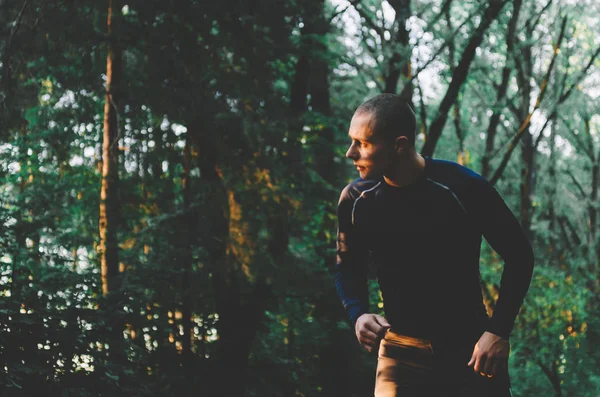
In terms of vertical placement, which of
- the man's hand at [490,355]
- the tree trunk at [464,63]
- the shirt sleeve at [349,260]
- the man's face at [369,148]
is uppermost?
the tree trunk at [464,63]

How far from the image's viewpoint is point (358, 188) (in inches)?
96.7

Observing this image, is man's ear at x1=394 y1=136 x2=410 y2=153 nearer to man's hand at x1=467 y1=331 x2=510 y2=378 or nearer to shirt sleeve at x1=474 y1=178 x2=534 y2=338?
shirt sleeve at x1=474 y1=178 x2=534 y2=338

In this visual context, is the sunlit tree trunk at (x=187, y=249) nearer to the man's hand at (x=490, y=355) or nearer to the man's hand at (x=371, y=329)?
the man's hand at (x=371, y=329)

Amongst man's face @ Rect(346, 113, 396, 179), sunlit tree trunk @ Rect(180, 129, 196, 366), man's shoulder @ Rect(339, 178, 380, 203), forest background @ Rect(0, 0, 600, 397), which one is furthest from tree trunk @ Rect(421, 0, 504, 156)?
man's face @ Rect(346, 113, 396, 179)

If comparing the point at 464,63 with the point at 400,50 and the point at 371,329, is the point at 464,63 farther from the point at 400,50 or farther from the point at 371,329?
the point at 371,329

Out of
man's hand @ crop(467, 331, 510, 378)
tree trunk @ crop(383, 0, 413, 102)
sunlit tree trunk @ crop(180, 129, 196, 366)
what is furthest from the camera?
tree trunk @ crop(383, 0, 413, 102)

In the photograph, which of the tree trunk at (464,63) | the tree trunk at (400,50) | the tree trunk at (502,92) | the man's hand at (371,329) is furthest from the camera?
the tree trunk at (502,92)

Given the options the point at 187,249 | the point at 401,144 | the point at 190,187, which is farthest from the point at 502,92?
the point at 401,144

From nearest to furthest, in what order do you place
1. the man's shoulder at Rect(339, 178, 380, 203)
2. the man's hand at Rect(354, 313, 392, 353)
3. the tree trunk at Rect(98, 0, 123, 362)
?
1. the man's hand at Rect(354, 313, 392, 353)
2. the man's shoulder at Rect(339, 178, 380, 203)
3. the tree trunk at Rect(98, 0, 123, 362)

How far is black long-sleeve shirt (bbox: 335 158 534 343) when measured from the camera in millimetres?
2104

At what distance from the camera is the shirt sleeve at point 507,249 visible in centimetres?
209

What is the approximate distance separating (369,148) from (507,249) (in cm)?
66

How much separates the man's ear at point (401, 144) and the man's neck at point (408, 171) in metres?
0.05

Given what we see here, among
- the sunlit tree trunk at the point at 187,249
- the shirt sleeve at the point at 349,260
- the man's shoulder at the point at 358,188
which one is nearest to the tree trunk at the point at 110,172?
the sunlit tree trunk at the point at 187,249
